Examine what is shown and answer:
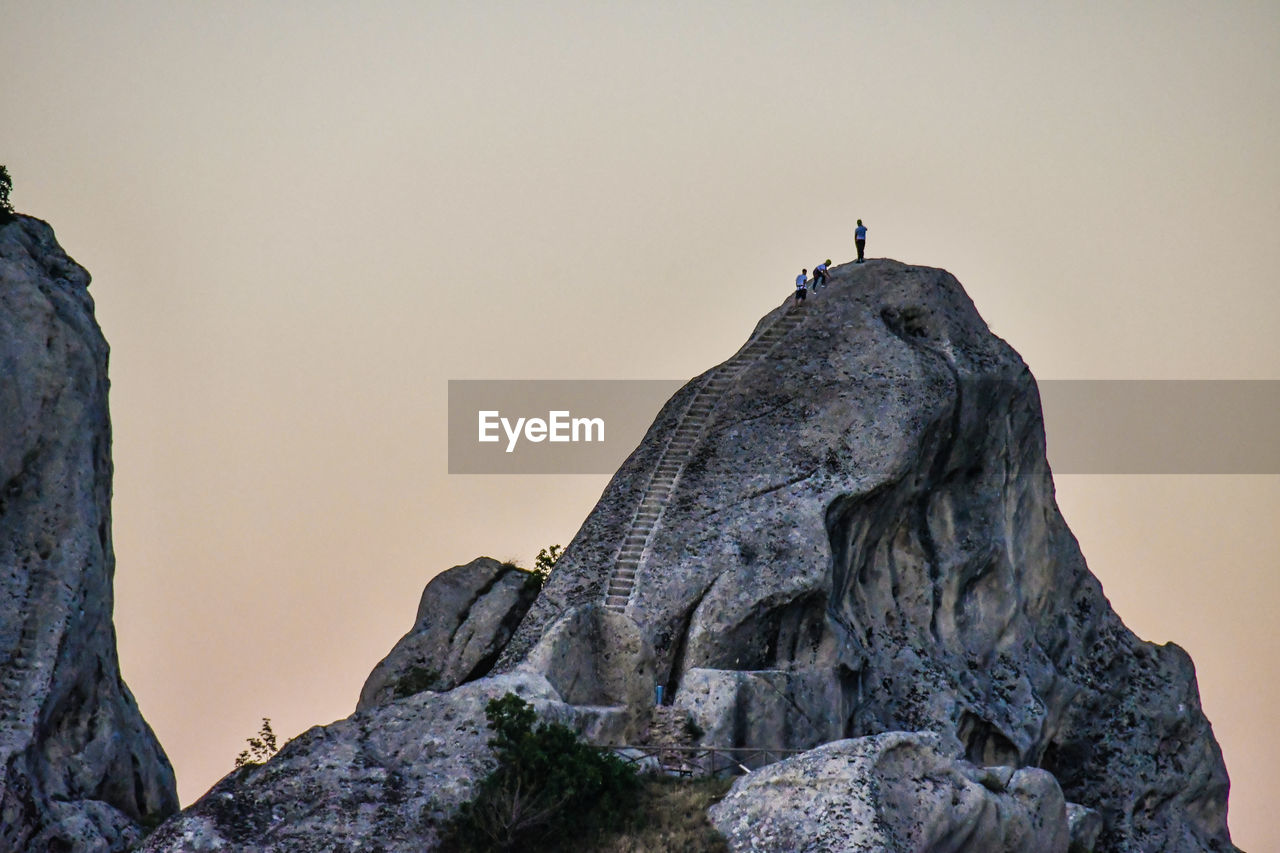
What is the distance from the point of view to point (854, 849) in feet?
184

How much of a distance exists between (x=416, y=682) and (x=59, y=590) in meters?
12.6

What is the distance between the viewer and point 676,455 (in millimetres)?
79000

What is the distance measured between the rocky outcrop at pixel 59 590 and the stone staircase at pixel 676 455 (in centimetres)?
1422

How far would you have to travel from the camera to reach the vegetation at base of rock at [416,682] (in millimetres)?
78500

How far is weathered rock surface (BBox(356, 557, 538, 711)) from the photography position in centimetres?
8050

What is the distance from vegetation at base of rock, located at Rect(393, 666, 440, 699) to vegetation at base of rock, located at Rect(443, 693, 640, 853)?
16548 mm

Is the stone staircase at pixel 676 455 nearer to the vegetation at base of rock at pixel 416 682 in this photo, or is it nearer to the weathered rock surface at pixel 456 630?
the weathered rock surface at pixel 456 630

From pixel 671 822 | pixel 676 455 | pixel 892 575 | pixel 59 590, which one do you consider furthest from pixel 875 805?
pixel 59 590

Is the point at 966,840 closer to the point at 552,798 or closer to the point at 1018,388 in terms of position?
the point at 552,798

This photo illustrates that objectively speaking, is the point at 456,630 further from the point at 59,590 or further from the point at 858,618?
the point at 59,590

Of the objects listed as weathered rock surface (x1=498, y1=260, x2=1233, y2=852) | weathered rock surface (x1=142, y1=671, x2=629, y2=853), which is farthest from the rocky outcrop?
weathered rock surface (x1=498, y1=260, x2=1233, y2=852)

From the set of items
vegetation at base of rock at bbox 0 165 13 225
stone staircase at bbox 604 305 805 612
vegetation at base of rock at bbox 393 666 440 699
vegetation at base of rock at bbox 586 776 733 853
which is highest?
vegetation at base of rock at bbox 0 165 13 225

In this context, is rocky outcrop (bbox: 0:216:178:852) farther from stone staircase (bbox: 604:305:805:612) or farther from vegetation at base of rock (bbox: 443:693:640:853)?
stone staircase (bbox: 604:305:805:612)

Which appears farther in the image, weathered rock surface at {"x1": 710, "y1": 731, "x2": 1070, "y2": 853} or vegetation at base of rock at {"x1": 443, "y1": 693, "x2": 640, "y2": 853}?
vegetation at base of rock at {"x1": 443, "y1": 693, "x2": 640, "y2": 853}
